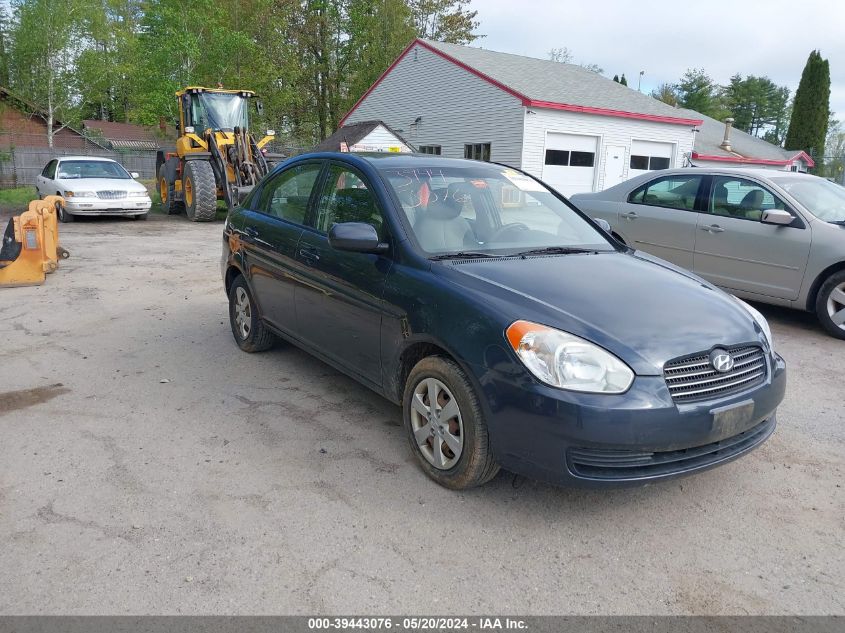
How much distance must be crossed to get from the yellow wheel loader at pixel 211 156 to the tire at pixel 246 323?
31.7ft

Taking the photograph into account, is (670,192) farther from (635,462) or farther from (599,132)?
(599,132)

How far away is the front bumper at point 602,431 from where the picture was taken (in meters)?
2.76

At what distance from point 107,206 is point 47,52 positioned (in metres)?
26.7

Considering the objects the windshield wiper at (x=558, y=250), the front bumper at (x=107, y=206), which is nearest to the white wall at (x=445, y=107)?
the front bumper at (x=107, y=206)

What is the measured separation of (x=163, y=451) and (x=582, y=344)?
249 centimetres

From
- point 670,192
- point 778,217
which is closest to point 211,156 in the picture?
point 670,192

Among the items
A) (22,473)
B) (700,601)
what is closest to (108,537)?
(22,473)

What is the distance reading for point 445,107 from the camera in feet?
78.6

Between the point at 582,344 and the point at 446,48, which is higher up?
the point at 446,48

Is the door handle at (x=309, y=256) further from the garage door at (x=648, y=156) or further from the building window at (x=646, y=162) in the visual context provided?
the building window at (x=646, y=162)

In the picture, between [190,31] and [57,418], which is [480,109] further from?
[57,418]

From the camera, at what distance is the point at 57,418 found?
427 cm

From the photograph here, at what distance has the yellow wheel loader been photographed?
15.7 m

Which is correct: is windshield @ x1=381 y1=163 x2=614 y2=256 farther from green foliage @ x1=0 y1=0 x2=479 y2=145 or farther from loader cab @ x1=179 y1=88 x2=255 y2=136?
green foliage @ x1=0 y1=0 x2=479 y2=145
